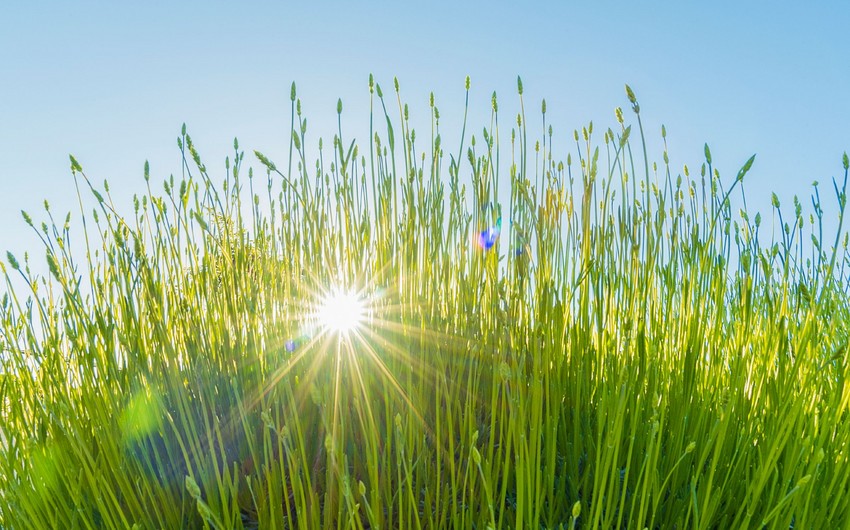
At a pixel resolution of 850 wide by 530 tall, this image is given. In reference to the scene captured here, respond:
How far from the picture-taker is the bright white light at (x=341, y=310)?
1.79 metres

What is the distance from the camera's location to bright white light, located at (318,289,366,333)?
1787mm

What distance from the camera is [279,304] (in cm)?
190

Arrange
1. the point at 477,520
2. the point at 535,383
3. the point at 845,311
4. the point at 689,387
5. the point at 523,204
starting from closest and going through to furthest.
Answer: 1. the point at 535,383
2. the point at 477,520
3. the point at 523,204
4. the point at 689,387
5. the point at 845,311

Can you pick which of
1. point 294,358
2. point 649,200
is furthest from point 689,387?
point 294,358

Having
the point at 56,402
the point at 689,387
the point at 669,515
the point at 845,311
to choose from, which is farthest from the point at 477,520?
the point at 845,311

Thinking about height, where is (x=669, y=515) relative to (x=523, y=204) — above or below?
below

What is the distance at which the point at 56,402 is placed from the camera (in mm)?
1924

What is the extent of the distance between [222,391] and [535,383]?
1.03 meters

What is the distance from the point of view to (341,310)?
181 centimetres

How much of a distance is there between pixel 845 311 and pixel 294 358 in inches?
131

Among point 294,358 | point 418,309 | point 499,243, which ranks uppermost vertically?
point 499,243

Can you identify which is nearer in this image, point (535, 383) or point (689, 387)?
point (535, 383)

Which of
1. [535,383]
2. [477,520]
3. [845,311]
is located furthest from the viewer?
[845,311]

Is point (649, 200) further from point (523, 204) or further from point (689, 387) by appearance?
point (689, 387)
